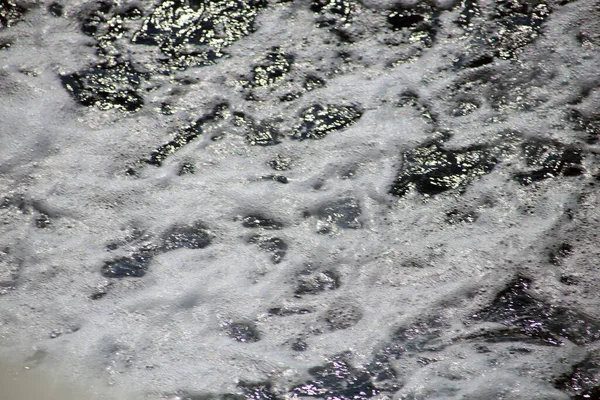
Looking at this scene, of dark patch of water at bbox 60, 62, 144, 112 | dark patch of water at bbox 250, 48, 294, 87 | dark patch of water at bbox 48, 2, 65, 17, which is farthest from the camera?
dark patch of water at bbox 48, 2, 65, 17

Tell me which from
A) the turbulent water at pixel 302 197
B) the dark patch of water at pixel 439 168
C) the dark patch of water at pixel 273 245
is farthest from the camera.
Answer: the dark patch of water at pixel 439 168

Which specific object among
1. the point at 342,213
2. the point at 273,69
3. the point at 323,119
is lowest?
the point at 342,213

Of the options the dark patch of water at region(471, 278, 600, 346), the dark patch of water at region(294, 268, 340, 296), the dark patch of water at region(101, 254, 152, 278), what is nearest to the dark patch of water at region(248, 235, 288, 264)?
the dark patch of water at region(294, 268, 340, 296)

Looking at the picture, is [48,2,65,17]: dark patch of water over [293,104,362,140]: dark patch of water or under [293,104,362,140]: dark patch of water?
over

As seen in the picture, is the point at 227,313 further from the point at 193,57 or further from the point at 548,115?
the point at 548,115

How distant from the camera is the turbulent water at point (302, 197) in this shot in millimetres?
2424

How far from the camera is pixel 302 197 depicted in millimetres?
2988

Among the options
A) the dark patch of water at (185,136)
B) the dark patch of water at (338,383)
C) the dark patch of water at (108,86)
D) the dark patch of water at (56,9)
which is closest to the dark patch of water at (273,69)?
the dark patch of water at (185,136)

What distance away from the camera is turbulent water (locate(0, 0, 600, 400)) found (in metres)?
2.42

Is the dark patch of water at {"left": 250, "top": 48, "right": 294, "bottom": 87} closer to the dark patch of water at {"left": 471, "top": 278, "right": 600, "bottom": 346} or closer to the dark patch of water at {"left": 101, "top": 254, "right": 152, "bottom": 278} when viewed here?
the dark patch of water at {"left": 101, "top": 254, "right": 152, "bottom": 278}

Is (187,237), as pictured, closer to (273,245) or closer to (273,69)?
(273,245)

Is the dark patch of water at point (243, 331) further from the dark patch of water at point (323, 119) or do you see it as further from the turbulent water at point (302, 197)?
the dark patch of water at point (323, 119)

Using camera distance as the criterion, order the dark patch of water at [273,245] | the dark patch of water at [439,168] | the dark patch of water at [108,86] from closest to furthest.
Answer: the dark patch of water at [273,245]
the dark patch of water at [439,168]
the dark patch of water at [108,86]

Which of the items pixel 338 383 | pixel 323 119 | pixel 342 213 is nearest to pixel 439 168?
pixel 342 213
